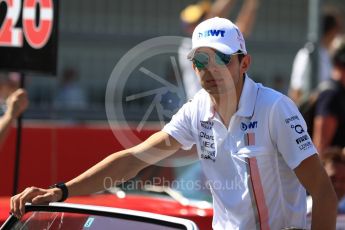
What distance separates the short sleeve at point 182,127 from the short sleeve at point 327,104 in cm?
307

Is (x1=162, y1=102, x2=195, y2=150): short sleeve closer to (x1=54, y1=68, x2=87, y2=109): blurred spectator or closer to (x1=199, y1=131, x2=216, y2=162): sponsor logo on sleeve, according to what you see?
(x1=199, y1=131, x2=216, y2=162): sponsor logo on sleeve

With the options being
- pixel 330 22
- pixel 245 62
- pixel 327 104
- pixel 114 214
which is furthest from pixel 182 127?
pixel 330 22

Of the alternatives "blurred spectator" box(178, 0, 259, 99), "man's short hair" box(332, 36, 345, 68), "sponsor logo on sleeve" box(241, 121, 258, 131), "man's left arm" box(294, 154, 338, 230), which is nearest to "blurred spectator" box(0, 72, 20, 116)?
"blurred spectator" box(178, 0, 259, 99)

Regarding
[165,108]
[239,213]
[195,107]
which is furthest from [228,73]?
[165,108]

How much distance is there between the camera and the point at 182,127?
164 inches

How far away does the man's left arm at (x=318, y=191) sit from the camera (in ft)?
12.0

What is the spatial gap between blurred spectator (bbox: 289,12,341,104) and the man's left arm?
4.95m

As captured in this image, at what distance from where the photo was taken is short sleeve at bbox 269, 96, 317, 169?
12.2ft

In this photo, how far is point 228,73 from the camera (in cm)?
388

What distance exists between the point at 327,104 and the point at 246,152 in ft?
11.0

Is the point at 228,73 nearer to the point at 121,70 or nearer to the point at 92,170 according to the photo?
the point at 92,170

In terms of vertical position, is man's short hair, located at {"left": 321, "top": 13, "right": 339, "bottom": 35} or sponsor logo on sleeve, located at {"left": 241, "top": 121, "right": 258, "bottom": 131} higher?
man's short hair, located at {"left": 321, "top": 13, "right": 339, "bottom": 35}

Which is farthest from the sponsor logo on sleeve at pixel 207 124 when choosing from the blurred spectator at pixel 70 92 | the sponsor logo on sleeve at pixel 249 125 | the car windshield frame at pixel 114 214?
the blurred spectator at pixel 70 92

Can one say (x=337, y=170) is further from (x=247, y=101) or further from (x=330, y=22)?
(x=330, y=22)
